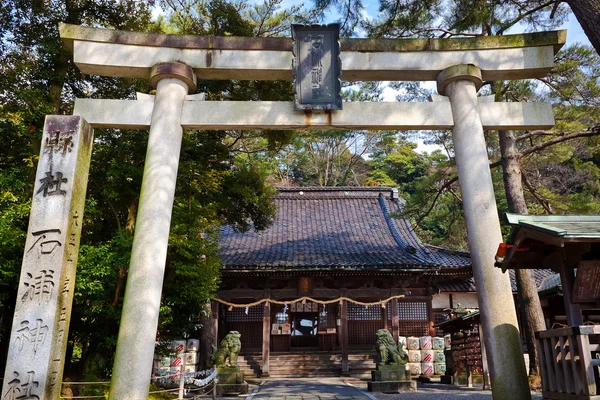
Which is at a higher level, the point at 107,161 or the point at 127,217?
the point at 107,161

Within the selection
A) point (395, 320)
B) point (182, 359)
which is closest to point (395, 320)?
point (395, 320)

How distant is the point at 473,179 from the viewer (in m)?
6.02

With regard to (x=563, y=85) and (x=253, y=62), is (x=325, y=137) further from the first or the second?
(x=253, y=62)

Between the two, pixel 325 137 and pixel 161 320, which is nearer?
pixel 161 320

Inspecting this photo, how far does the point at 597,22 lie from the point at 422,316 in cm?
1217

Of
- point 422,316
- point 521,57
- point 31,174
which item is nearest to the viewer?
point 521,57

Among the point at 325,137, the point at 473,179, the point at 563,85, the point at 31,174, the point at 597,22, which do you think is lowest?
the point at 473,179

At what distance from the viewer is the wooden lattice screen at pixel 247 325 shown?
51.5 feet

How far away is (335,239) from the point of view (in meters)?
16.6

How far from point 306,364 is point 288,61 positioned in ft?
36.7

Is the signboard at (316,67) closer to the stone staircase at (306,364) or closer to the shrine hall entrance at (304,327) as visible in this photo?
the stone staircase at (306,364)

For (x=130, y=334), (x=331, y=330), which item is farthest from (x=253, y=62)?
(x=331, y=330)

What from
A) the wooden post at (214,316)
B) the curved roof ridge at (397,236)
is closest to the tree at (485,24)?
the curved roof ridge at (397,236)

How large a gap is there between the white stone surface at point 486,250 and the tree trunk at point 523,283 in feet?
13.8
